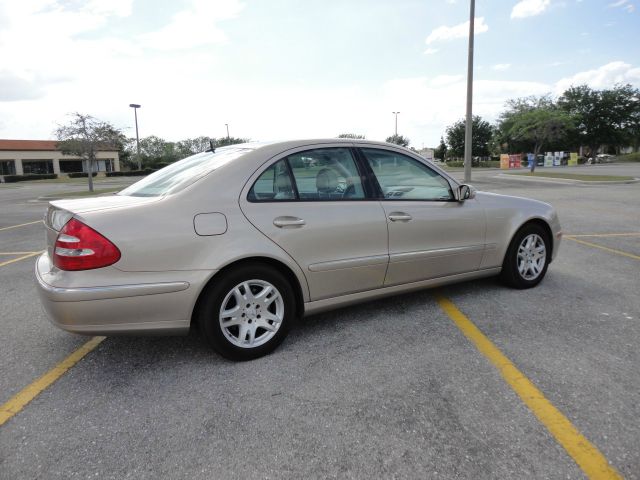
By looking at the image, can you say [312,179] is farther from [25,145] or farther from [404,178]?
[25,145]

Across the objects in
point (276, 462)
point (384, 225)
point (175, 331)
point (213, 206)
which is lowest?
point (276, 462)

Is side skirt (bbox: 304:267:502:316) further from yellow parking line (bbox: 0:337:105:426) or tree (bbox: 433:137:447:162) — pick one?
tree (bbox: 433:137:447:162)

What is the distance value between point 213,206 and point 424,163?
1955mm

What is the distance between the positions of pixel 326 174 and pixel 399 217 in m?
0.69

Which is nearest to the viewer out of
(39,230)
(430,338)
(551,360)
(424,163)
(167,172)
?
(551,360)

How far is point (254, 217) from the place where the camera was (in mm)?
3018

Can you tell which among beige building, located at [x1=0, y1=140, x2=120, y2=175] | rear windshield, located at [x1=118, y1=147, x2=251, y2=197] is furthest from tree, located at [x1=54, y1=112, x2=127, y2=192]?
beige building, located at [x1=0, y1=140, x2=120, y2=175]

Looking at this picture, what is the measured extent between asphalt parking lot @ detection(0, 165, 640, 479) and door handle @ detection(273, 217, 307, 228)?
2.94ft

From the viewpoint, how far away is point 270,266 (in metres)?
3.10

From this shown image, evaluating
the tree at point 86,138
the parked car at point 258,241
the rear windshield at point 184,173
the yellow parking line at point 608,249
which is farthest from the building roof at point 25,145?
the parked car at point 258,241

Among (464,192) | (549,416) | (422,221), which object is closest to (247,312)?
(422,221)

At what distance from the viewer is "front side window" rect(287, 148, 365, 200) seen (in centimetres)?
331

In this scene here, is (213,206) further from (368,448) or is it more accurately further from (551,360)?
(551,360)

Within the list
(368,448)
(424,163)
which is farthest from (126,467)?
(424,163)
